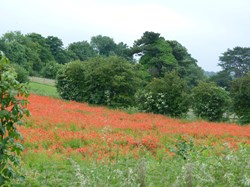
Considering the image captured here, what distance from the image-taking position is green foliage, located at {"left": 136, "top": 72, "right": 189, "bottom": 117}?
20312mm

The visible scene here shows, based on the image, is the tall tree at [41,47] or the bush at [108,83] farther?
the tall tree at [41,47]

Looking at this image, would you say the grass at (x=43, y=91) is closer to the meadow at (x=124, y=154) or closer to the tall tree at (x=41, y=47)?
the meadow at (x=124, y=154)

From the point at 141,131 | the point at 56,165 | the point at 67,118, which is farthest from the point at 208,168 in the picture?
the point at 67,118

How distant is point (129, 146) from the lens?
32.6ft

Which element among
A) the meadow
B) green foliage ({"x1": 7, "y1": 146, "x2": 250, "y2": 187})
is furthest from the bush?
green foliage ({"x1": 7, "y1": 146, "x2": 250, "y2": 187})

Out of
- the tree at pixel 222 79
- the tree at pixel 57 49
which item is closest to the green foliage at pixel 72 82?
the tree at pixel 222 79

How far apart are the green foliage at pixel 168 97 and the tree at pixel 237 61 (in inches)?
1528

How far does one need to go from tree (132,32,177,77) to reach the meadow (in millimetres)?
24635

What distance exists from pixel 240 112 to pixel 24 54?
40.5 meters

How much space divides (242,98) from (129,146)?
45.6 ft

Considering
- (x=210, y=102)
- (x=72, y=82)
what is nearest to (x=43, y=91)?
(x=72, y=82)

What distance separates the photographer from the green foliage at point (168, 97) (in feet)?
66.6

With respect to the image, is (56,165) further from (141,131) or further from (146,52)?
(146,52)

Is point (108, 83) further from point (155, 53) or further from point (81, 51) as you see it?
point (81, 51)
